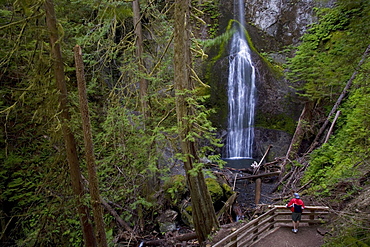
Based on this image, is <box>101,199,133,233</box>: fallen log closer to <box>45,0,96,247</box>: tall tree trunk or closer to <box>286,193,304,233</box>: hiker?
<box>45,0,96,247</box>: tall tree trunk

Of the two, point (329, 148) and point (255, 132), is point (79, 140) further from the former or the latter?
point (255, 132)

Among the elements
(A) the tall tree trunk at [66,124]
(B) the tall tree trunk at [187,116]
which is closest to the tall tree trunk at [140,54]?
(B) the tall tree trunk at [187,116]

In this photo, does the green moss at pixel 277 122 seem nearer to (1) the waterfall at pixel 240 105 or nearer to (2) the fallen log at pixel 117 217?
(1) the waterfall at pixel 240 105

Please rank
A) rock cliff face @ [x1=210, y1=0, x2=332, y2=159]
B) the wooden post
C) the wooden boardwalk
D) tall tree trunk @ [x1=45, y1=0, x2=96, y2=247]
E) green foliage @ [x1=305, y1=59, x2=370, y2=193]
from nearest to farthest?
tall tree trunk @ [x1=45, y1=0, x2=96, y2=247] < the wooden boardwalk < green foliage @ [x1=305, y1=59, x2=370, y2=193] < the wooden post < rock cliff face @ [x1=210, y1=0, x2=332, y2=159]

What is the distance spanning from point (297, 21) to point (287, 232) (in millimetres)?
16209

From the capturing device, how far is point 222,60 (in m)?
16.4

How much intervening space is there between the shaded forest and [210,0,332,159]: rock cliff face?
2272 mm

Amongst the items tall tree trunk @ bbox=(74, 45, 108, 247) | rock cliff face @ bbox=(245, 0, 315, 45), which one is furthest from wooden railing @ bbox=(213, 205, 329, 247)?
rock cliff face @ bbox=(245, 0, 315, 45)

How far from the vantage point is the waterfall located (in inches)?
629

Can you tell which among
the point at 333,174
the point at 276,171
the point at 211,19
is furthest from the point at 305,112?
the point at 211,19

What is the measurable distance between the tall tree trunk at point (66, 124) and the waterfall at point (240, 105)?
11.6 m

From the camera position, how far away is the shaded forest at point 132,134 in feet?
16.7

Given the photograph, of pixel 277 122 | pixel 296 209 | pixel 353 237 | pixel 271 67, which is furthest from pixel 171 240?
pixel 271 67

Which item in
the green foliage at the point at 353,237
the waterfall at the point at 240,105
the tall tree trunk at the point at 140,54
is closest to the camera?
the green foliage at the point at 353,237
